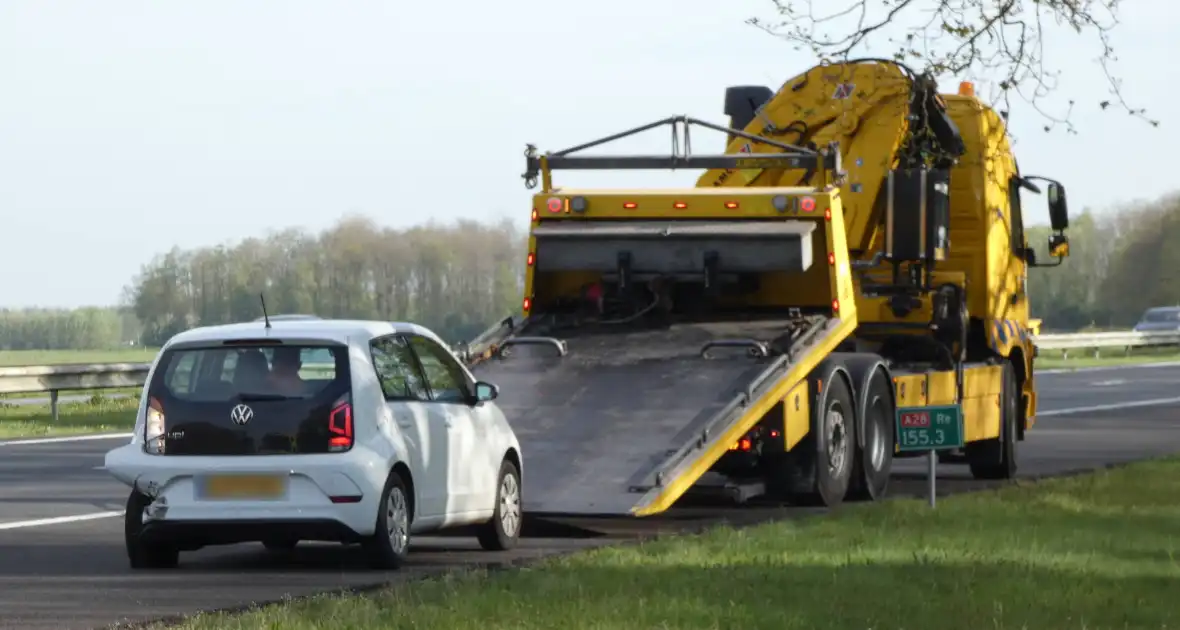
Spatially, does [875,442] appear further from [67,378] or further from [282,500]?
[67,378]

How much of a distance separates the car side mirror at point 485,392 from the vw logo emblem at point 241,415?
1.75 metres

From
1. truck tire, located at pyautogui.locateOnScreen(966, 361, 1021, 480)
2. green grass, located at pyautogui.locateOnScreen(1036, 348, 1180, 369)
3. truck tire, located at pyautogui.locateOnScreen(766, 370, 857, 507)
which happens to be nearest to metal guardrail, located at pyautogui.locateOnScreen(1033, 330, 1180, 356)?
green grass, located at pyautogui.locateOnScreen(1036, 348, 1180, 369)

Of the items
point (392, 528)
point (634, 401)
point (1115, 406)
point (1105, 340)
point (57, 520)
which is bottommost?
point (1105, 340)

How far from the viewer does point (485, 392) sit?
15.2 meters

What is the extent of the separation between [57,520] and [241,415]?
182 inches

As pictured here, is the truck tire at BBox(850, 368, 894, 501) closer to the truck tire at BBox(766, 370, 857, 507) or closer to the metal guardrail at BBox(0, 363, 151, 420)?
the truck tire at BBox(766, 370, 857, 507)

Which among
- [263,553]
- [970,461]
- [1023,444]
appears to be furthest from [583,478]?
[1023,444]

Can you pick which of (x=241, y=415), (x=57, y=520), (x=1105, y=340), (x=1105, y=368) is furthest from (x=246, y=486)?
(x=1105, y=340)

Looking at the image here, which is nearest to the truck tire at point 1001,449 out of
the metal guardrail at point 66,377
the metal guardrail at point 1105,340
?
the metal guardrail at point 66,377

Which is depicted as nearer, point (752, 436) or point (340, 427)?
point (340, 427)

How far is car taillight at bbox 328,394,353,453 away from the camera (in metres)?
13.9

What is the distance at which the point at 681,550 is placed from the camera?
14.3 m

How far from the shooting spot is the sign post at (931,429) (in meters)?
17.5

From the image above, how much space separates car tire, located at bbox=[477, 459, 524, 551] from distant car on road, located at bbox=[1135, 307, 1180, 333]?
62.5 m
